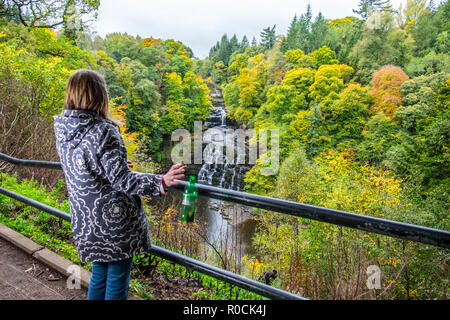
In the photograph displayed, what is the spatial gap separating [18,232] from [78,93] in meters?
2.16

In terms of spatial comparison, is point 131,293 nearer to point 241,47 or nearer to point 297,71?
point 297,71

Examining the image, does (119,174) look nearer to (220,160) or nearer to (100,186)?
(100,186)

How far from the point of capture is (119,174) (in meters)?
1.25

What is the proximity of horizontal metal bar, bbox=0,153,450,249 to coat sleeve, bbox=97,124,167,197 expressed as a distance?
0.16m

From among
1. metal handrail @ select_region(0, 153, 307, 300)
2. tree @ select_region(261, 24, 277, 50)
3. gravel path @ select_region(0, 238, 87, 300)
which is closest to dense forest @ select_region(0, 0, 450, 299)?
metal handrail @ select_region(0, 153, 307, 300)

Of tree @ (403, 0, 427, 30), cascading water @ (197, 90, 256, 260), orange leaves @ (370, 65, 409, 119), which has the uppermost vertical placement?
tree @ (403, 0, 427, 30)

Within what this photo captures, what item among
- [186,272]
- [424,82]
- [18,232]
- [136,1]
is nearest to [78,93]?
[186,272]

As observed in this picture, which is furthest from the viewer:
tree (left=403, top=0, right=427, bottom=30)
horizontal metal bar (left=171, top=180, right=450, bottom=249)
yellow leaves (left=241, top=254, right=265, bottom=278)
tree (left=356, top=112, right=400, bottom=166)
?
tree (left=403, top=0, right=427, bottom=30)

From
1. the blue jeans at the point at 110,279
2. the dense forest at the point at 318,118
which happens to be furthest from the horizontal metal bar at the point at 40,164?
the blue jeans at the point at 110,279

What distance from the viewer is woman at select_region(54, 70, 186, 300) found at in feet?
4.16

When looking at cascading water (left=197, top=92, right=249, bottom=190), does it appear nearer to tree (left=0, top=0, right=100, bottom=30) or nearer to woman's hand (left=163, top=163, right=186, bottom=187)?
tree (left=0, top=0, right=100, bottom=30)

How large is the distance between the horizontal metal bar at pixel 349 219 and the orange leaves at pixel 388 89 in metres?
25.7

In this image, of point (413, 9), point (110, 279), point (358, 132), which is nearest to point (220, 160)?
point (358, 132)

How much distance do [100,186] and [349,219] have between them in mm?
1154
